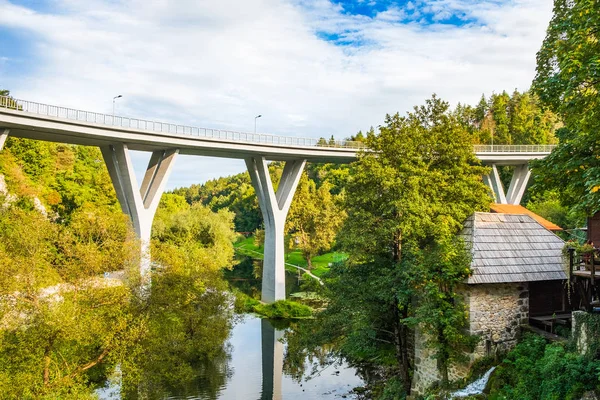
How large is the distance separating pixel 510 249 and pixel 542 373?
4194 mm

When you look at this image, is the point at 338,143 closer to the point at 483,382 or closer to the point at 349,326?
the point at 349,326

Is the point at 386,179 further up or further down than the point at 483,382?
further up

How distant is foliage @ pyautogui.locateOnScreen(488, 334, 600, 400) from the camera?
10.2 meters

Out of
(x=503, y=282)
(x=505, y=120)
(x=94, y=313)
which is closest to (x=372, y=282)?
(x=503, y=282)

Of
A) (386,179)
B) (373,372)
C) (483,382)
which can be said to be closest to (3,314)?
(386,179)

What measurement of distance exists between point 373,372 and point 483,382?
9.05 m

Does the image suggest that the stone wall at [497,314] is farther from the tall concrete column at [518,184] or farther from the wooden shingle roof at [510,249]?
the tall concrete column at [518,184]

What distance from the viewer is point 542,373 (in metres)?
11.2

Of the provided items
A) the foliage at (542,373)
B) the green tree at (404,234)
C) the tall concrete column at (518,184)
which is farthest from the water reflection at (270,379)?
the tall concrete column at (518,184)

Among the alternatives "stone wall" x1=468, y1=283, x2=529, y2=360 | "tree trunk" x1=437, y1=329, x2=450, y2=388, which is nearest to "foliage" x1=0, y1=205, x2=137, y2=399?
"tree trunk" x1=437, y1=329, x2=450, y2=388

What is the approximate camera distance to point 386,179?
15125mm

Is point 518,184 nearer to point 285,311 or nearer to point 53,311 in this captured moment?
point 285,311

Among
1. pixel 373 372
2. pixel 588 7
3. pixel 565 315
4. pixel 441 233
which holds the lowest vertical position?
pixel 373 372

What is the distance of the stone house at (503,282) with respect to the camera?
44.3 feet
